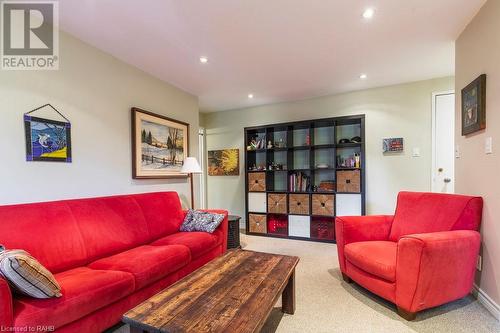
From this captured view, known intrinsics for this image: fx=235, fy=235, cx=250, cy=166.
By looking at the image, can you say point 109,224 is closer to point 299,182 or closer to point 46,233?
point 46,233

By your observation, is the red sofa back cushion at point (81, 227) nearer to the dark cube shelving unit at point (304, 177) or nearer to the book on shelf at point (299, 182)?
the dark cube shelving unit at point (304, 177)

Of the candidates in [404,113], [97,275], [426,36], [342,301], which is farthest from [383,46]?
[97,275]

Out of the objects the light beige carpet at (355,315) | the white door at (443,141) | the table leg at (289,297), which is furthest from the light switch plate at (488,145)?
the table leg at (289,297)

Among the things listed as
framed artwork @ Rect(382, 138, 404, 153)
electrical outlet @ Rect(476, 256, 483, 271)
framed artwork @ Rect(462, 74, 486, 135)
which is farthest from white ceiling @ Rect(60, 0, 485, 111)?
electrical outlet @ Rect(476, 256, 483, 271)

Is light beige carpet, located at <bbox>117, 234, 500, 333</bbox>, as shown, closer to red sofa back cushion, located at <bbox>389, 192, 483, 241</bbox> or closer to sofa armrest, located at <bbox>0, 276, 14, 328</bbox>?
red sofa back cushion, located at <bbox>389, 192, 483, 241</bbox>

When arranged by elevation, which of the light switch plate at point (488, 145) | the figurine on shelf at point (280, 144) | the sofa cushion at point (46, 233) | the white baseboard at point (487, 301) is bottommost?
the white baseboard at point (487, 301)

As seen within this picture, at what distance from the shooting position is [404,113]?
3.50 meters

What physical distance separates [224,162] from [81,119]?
9.23ft

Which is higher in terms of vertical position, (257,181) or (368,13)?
(368,13)

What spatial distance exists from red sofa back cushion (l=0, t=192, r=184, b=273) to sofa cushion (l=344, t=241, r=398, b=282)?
1.93 m

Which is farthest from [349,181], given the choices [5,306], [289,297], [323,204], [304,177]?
[5,306]

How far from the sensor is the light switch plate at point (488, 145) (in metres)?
1.79

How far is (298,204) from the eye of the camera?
3900 millimetres

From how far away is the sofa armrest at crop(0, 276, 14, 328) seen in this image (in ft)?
3.56
